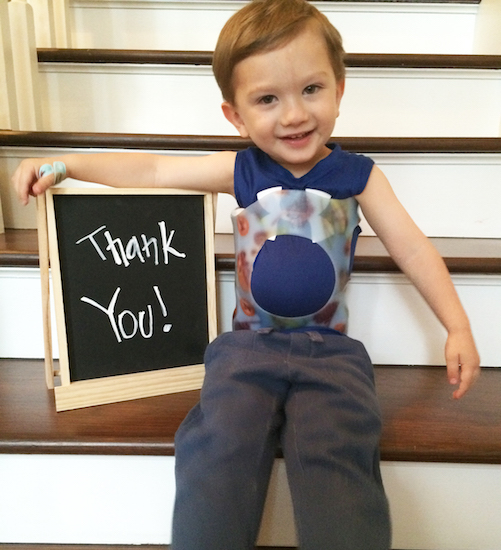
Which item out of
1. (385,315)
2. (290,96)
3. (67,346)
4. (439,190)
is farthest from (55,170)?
(439,190)

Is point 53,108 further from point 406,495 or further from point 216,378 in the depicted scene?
point 406,495

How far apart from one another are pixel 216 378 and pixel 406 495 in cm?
37

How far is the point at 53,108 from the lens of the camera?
1276 millimetres

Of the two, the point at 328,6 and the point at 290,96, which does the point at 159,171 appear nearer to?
the point at 290,96

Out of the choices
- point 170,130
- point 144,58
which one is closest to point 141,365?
point 170,130

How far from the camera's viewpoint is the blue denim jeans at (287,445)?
55cm

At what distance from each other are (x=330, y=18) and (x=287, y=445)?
4.50ft

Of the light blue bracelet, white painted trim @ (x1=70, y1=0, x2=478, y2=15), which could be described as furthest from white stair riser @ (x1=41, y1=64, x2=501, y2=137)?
the light blue bracelet

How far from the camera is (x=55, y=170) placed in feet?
2.48

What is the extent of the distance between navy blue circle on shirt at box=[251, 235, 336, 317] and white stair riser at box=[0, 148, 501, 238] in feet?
1.19

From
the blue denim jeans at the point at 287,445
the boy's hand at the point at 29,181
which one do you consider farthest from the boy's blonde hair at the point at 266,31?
the blue denim jeans at the point at 287,445

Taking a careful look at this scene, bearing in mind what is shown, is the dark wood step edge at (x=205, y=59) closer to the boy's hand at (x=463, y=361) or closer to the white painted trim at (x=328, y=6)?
the white painted trim at (x=328, y=6)

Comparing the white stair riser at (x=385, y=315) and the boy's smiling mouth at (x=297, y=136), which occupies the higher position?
the boy's smiling mouth at (x=297, y=136)

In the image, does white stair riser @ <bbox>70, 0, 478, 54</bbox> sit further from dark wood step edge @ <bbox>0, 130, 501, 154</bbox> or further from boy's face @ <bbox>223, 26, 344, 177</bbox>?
boy's face @ <bbox>223, 26, 344, 177</bbox>
